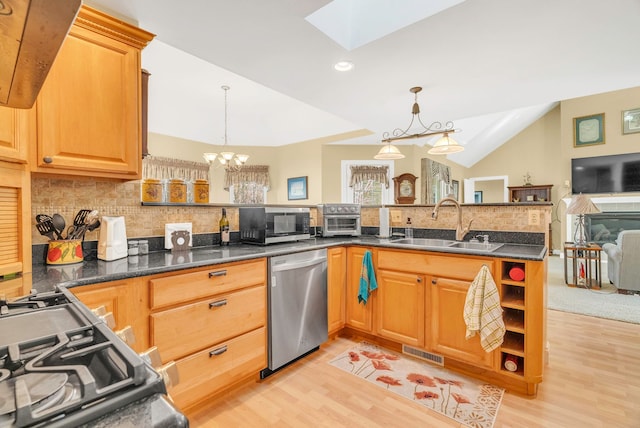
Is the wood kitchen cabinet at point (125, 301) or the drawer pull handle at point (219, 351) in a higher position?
the wood kitchen cabinet at point (125, 301)

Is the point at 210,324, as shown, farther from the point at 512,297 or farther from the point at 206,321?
the point at 512,297

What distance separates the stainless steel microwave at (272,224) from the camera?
238cm

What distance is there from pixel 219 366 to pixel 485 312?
65.0 inches

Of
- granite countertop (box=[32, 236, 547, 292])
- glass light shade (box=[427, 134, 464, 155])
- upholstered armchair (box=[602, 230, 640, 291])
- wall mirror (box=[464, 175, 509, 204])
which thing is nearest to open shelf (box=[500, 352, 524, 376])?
granite countertop (box=[32, 236, 547, 292])

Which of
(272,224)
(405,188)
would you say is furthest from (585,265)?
(272,224)

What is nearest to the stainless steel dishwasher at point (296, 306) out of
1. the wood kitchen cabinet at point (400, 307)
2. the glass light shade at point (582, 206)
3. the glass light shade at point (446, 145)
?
the wood kitchen cabinet at point (400, 307)

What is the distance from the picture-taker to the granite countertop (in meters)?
1.34

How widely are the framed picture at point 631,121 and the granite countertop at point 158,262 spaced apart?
7.08 meters

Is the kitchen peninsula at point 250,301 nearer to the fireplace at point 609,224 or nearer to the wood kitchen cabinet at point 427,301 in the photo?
the wood kitchen cabinet at point 427,301

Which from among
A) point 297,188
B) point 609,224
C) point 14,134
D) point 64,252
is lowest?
point 609,224

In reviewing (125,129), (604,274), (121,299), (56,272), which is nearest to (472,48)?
(125,129)

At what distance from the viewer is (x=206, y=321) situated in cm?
173

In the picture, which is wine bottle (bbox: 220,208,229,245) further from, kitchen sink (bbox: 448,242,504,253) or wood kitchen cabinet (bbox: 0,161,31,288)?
kitchen sink (bbox: 448,242,504,253)

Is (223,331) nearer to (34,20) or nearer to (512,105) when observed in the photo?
(34,20)
